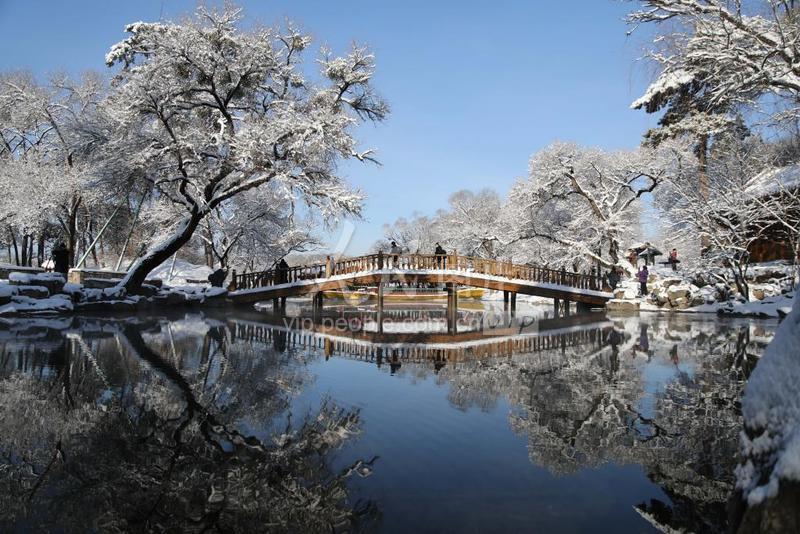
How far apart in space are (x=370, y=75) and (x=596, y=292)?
15.2m

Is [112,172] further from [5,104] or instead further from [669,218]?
[669,218]

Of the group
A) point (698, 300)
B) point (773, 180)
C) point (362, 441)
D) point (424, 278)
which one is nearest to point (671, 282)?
point (698, 300)

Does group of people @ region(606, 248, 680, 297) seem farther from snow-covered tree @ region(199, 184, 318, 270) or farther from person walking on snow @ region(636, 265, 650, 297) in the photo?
snow-covered tree @ region(199, 184, 318, 270)

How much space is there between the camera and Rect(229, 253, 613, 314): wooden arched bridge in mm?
24672

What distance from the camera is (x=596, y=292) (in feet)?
88.9

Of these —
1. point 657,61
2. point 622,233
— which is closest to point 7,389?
point 657,61

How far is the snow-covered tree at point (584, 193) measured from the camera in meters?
32.3

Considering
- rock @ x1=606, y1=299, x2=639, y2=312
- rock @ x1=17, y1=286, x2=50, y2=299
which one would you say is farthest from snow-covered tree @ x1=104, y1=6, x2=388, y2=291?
rock @ x1=606, y1=299, x2=639, y2=312

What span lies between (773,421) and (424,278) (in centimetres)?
2217

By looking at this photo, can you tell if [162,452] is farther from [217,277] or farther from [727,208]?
[727,208]

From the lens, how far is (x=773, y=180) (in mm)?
24516

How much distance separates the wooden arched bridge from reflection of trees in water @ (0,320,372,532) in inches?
639

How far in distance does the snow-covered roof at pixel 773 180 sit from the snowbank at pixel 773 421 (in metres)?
24.7

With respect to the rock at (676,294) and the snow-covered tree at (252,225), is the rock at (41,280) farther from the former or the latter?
the rock at (676,294)
